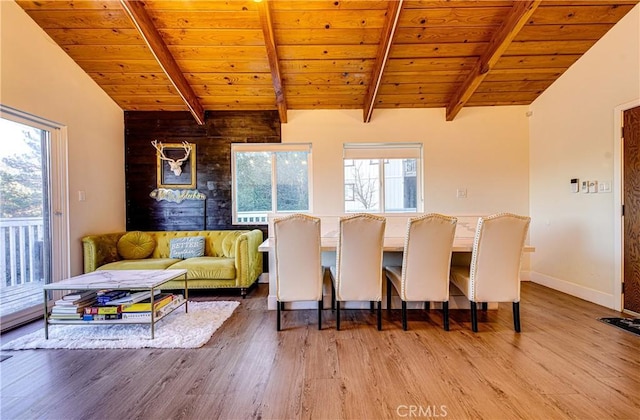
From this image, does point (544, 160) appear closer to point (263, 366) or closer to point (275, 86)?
point (275, 86)

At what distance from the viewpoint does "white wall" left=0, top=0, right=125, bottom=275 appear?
2688 mm

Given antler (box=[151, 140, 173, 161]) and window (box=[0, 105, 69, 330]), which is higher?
antler (box=[151, 140, 173, 161])

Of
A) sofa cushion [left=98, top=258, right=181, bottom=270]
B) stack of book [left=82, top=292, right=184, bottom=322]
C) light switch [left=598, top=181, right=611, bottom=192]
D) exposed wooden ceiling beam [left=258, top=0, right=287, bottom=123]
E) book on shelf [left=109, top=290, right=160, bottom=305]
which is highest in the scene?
exposed wooden ceiling beam [left=258, top=0, right=287, bottom=123]

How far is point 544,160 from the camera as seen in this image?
3.85 meters

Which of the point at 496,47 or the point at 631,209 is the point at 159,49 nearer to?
the point at 496,47

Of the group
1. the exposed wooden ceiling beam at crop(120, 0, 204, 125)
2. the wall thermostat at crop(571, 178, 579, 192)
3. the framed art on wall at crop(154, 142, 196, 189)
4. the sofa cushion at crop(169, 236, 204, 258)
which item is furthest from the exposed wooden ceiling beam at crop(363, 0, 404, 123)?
the sofa cushion at crop(169, 236, 204, 258)

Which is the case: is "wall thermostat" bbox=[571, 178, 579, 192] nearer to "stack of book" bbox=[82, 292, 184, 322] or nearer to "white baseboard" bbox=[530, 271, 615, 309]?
"white baseboard" bbox=[530, 271, 615, 309]

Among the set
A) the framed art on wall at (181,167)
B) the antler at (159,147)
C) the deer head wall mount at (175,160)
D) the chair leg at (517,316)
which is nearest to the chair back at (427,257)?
the chair leg at (517,316)

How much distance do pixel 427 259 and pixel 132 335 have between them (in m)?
2.64

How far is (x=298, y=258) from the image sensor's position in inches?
93.1

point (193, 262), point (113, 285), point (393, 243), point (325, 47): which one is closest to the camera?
point (113, 285)

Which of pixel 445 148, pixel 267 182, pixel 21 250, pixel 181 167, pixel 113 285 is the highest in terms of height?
pixel 445 148

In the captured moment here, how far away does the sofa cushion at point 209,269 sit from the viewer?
3363mm

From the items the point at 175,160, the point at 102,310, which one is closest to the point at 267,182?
the point at 175,160
